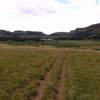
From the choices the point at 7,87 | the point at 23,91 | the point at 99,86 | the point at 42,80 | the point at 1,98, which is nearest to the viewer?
the point at 1,98

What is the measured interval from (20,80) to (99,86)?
22.7 ft

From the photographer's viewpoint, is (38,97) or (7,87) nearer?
(38,97)

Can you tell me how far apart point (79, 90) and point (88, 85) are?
9.09 ft

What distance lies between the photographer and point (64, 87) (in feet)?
81.6

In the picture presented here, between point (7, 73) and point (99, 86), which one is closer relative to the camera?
point (99, 86)

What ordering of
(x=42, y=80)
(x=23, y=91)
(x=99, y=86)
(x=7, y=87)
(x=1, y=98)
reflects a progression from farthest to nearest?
1. (x=42, y=80)
2. (x=99, y=86)
3. (x=7, y=87)
4. (x=23, y=91)
5. (x=1, y=98)

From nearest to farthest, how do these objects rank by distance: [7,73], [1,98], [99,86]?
[1,98], [99,86], [7,73]

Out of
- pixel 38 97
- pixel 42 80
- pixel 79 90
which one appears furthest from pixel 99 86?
pixel 38 97

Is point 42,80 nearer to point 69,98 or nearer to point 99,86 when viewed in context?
point 99,86

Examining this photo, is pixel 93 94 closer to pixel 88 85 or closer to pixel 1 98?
pixel 88 85

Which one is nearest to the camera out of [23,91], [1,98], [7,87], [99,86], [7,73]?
[1,98]

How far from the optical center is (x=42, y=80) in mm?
28797

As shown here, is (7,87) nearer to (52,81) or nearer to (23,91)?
(23,91)

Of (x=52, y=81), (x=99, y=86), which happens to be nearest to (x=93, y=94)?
(x=99, y=86)
